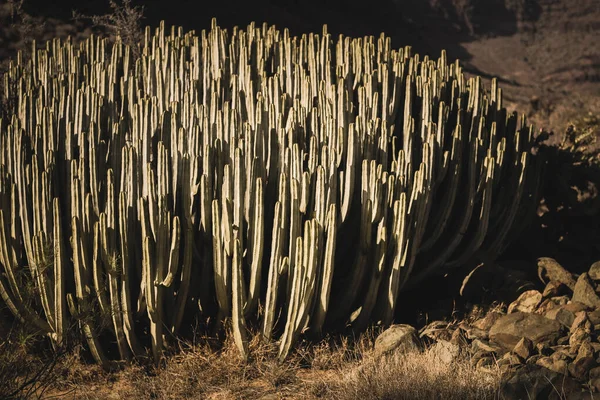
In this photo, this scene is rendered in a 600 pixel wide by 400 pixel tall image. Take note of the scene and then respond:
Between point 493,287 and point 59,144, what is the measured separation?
3920 millimetres

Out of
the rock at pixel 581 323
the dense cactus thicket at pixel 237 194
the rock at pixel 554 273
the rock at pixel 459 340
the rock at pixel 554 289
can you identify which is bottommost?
the rock at pixel 459 340

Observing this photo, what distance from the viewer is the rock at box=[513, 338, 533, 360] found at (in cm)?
543

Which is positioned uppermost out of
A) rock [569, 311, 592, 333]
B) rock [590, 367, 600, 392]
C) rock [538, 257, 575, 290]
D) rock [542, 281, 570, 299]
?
rock [538, 257, 575, 290]

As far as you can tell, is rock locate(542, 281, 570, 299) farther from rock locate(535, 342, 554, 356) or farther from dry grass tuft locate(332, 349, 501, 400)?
dry grass tuft locate(332, 349, 501, 400)

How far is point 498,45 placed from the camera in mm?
28328

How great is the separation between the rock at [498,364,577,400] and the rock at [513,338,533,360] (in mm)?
407

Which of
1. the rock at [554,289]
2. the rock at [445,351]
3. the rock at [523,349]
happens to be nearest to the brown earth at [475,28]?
the rock at [554,289]

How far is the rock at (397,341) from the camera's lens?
552cm

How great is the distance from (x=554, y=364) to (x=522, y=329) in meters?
0.55

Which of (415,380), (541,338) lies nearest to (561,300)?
(541,338)

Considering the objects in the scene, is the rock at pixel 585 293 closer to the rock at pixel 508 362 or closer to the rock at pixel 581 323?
the rock at pixel 581 323

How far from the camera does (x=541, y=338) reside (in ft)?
18.6

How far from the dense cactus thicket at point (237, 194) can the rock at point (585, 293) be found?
0.88 metres

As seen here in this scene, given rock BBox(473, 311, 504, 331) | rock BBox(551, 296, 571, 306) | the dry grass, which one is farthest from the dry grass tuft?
rock BBox(551, 296, 571, 306)
